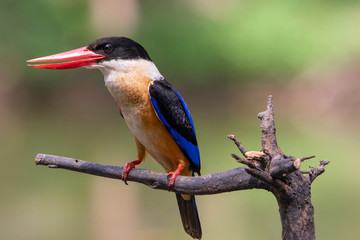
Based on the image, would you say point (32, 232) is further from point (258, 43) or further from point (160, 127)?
point (258, 43)

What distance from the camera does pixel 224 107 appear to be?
13.0 metres

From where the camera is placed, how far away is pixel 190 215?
10.7 feet

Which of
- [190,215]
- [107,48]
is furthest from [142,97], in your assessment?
[190,215]

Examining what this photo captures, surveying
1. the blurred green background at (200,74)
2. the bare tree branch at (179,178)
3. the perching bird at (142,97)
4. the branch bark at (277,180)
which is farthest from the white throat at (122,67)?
the blurred green background at (200,74)

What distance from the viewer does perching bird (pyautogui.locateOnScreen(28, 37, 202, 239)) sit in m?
2.96

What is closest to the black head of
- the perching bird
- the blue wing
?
the perching bird

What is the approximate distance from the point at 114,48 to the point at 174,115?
0.42 m

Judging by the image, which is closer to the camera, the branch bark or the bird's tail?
the branch bark

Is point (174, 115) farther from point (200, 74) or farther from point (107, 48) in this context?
point (200, 74)

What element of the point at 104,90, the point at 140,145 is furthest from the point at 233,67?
the point at 140,145

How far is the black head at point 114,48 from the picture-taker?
9.73ft

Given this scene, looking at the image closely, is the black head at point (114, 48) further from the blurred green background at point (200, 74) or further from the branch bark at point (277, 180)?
the blurred green background at point (200, 74)

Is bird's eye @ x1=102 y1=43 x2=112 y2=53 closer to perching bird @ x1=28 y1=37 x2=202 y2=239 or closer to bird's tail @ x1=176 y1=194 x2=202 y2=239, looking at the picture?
perching bird @ x1=28 y1=37 x2=202 y2=239

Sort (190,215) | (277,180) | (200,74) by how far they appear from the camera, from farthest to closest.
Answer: (200,74) < (190,215) < (277,180)
